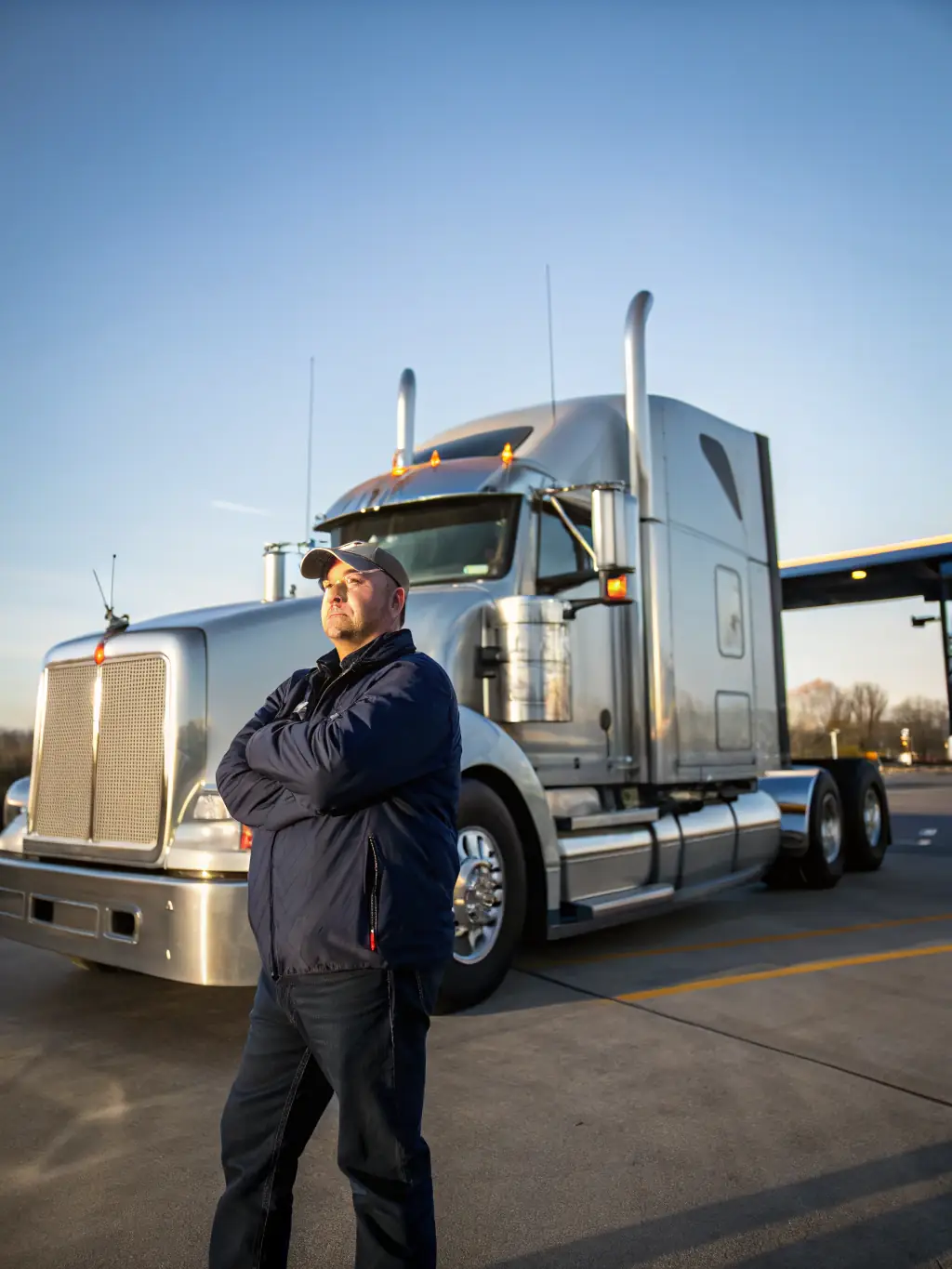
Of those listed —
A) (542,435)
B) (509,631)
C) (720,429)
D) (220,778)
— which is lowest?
(220,778)

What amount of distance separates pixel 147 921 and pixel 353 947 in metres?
2.53

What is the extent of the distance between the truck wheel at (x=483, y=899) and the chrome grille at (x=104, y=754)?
4.78 ft

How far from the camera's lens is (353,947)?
6.45ft

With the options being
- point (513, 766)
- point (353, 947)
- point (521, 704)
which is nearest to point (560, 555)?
point (521, 704)

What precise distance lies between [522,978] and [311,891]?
3901 millimetres

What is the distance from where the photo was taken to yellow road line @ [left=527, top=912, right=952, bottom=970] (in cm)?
616

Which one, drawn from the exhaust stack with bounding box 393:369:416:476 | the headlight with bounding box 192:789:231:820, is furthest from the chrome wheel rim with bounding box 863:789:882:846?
the headlight with bounding box 192:789:231:820

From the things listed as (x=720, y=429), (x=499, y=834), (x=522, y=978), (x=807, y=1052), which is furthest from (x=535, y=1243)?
(x=720, y=429)

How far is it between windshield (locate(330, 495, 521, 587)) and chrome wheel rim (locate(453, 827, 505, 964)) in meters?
1.72

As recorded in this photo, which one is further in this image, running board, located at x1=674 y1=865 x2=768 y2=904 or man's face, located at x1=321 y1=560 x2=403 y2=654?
running board, located at x1=674 y1=865 x2=768 y2=904

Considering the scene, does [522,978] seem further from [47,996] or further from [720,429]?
[720,429]

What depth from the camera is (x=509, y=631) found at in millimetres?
5660

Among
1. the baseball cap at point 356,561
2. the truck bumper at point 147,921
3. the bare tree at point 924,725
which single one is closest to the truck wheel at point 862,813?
the truck bumper at point 147,921

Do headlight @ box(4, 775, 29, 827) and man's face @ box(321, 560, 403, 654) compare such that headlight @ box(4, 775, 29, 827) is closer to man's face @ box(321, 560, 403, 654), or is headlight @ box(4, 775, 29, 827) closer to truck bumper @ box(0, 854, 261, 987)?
truck bumper @ box(0, 854, 261, 987)
